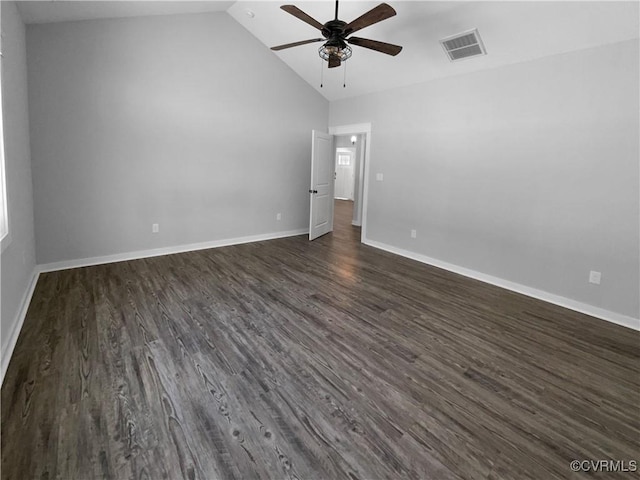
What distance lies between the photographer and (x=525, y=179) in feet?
12.4

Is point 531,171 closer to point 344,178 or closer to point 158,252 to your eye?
point 158,252

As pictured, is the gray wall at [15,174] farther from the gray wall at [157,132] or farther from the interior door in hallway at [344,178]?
the interior door in hallway at [344,178]

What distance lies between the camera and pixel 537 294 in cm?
375

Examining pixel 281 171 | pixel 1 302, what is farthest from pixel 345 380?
pixel 281 171

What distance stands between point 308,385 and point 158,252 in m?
3.69

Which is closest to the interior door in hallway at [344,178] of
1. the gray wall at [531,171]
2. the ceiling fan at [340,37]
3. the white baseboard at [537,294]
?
the gray wall at [531,171]

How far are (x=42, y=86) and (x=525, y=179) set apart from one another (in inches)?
224

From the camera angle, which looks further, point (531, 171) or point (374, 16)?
point (531, 171)

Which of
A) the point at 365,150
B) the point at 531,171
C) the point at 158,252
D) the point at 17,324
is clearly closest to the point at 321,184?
the point at 365,150

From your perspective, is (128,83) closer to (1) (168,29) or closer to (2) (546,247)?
(1) (168,29)

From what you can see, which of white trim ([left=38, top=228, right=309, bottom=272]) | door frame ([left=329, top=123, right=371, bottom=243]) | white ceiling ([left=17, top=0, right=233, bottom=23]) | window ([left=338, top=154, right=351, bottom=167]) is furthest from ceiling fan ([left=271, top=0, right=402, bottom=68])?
window ([left=338, top=154, right=351, bottom=167])

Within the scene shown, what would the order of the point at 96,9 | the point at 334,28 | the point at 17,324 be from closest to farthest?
the point at 17,324
the point at 334,28
the point at 96,9

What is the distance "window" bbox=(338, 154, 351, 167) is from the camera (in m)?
13.3

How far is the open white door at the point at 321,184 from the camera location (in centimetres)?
589
